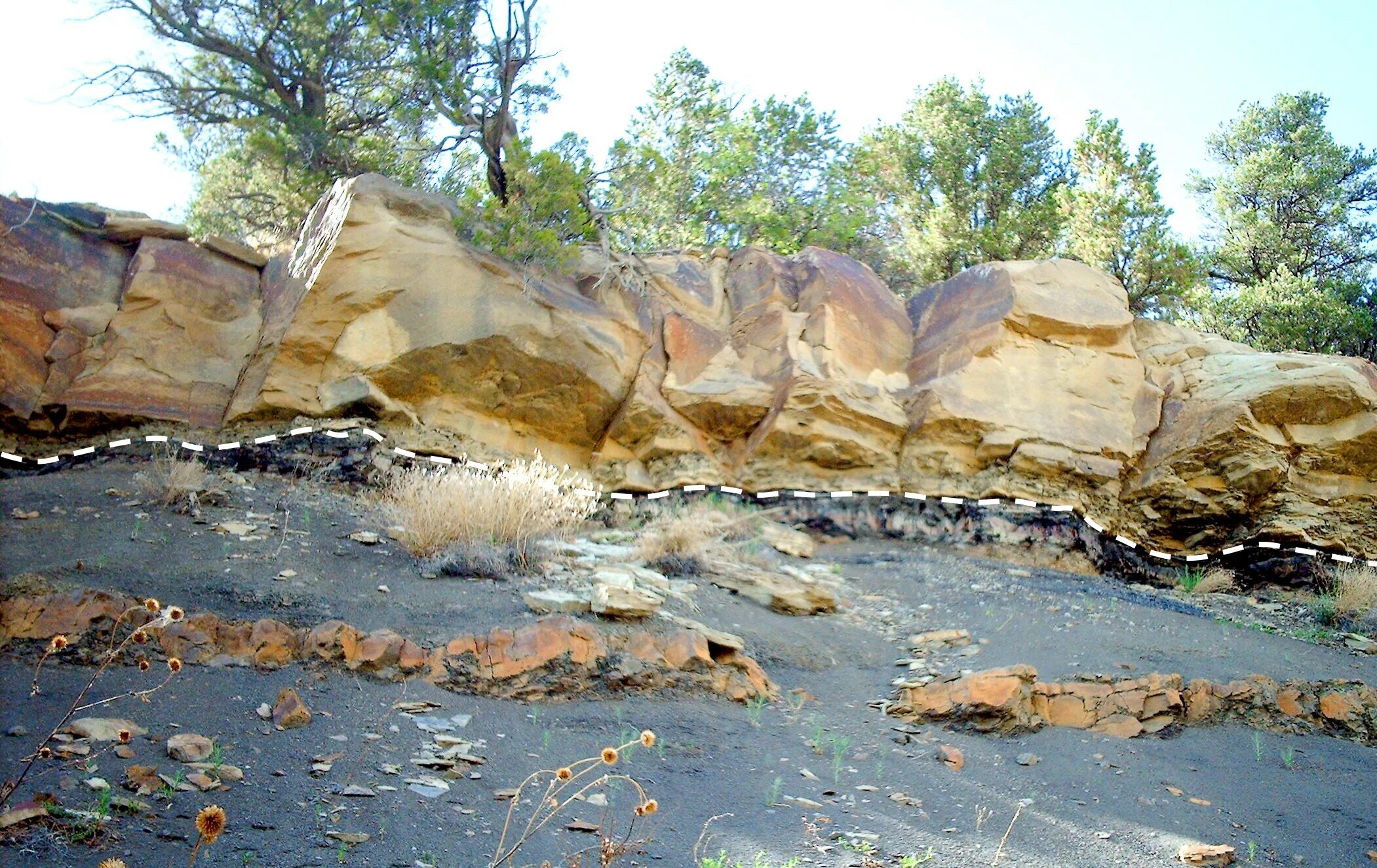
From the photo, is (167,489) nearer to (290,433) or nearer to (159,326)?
(290,433)

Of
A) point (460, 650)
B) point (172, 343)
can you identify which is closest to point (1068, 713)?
point (460, 650)

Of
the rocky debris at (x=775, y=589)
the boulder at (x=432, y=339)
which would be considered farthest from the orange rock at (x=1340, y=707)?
the boulder at (x=432, y=339)

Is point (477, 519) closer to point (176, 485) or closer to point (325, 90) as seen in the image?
point (176, 485)

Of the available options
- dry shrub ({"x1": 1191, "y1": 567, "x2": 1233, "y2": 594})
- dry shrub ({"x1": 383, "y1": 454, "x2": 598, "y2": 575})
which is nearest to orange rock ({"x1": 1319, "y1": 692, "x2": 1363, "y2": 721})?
dry shrub ({"x1": 1191, "y1": 567, "x2": 1233, "y2": 594})

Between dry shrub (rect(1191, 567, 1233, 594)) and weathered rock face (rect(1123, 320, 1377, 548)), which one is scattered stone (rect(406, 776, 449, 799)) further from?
weathered rock face (rect(1123, 320, 1377, 548))

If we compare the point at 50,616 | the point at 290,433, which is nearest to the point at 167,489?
the point at 290,433

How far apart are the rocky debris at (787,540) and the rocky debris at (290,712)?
5497 mm

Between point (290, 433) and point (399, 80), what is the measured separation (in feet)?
19.7

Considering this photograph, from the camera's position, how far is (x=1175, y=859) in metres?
4.63

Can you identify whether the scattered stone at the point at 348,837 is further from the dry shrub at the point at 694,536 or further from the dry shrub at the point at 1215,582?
the dry shrub at the point at 1215,582

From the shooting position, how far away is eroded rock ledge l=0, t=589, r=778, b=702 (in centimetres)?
526

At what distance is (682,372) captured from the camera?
11742 mm

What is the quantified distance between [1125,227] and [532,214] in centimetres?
858

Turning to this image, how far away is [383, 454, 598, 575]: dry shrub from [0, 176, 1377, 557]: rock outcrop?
2.42m
